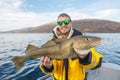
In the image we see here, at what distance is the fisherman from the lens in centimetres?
429

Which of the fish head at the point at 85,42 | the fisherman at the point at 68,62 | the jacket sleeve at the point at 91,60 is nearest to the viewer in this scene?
the fish head at the point at 85,42

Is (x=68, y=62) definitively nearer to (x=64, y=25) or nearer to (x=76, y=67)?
(x=76, y=67)

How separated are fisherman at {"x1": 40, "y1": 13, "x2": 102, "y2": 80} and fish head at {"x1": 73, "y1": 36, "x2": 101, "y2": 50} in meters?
0.53

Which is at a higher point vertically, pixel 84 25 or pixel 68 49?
pixel 68 49

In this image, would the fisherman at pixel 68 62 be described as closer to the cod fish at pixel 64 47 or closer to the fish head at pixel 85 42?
the cod fish at pixel 64 47

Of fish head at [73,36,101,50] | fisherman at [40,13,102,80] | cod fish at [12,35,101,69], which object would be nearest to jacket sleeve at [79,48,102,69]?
fisherman at [40,13,102,80]

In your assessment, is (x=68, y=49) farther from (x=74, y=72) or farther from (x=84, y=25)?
(x=84, y=25)

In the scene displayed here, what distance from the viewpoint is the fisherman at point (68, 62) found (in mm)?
4293

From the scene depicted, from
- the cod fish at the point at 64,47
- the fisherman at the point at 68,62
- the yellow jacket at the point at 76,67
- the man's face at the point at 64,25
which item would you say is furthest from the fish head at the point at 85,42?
the yellow jacket at the point at 76,67

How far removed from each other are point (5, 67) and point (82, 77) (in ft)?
33.2

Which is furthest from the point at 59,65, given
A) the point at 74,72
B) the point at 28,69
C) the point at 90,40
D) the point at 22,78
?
the point at 28,69

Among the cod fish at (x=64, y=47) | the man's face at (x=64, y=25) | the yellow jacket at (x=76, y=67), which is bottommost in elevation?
the yellow jacket at (x=76, y=67)

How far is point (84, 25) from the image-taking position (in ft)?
306

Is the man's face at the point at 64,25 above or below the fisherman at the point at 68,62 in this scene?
above
